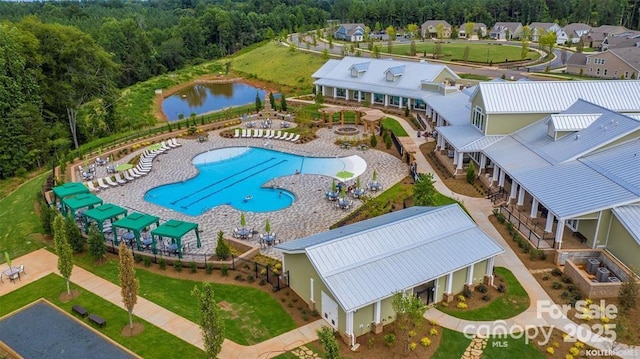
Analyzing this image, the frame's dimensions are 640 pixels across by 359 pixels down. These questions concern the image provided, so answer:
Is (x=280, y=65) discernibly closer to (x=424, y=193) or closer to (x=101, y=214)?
(x=101, y=214)

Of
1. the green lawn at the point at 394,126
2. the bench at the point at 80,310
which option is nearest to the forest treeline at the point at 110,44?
the bench at the point at 80,310

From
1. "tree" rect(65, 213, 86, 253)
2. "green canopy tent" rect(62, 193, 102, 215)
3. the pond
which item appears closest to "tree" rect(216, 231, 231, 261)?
"tree" rect(65, 213, 86, 253)

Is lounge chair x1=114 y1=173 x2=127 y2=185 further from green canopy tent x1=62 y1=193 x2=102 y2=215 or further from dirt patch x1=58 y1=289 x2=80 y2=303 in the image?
dirt patch x1=58 y1=289 x2=80 y2=303

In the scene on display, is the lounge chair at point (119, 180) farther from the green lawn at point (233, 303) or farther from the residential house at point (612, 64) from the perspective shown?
the residential house at point (612, 64)

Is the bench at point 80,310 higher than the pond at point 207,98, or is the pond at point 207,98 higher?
the bench at point 80,310

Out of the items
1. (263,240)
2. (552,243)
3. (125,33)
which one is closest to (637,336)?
(552,243)

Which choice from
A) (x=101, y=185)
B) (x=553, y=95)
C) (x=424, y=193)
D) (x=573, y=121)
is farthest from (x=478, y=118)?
(x=101, y=185)

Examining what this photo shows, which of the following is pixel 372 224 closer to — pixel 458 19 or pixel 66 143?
pixel 66 143
